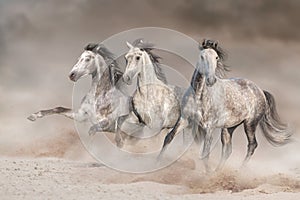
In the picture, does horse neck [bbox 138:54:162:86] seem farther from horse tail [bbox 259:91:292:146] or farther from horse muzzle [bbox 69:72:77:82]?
horse tail [bbox 259:91:292:146]

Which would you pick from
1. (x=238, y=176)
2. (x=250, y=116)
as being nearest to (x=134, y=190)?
(x=238, y=176)

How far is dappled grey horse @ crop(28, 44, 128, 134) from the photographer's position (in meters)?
12.7

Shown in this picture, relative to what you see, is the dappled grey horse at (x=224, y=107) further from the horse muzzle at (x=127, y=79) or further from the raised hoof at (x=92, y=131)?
the raised hoof at (x=92, y=131)

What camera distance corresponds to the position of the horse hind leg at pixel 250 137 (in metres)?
12.9

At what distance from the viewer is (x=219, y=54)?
1186cm

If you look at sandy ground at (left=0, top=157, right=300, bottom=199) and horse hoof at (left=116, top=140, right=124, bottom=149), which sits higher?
horse hoof at (left=116, top=140, right=124, bottom=149)

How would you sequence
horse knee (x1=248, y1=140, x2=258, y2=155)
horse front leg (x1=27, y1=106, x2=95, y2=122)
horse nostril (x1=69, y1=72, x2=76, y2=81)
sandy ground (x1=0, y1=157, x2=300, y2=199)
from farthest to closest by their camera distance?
horse knee (x1=248, y1=140, x2=258, y2=155), horse nostril (x1=69, y1=72, x2=76, y2=81), horse front leg (x1=27, y1=106, x2=95, y2=122), sandy ground (x1=0, y1=157, x2=300, y2=199)

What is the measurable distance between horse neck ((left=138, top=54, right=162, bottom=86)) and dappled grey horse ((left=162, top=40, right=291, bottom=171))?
869 millimetres

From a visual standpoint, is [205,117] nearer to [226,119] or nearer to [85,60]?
[226,119]

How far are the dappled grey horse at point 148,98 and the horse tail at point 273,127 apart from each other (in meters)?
2.28

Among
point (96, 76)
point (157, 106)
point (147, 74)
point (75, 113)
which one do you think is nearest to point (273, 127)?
point (157, 106)

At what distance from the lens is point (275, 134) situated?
540 inches

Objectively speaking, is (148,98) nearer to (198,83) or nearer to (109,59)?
(198,83)

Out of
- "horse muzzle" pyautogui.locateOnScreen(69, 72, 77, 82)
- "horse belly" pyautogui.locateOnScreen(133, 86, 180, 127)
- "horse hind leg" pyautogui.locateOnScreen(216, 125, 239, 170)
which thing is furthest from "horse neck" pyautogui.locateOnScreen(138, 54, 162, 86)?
"horse hind leg" pyautogui.locateOnScreen(216, 125, 239, 170)
